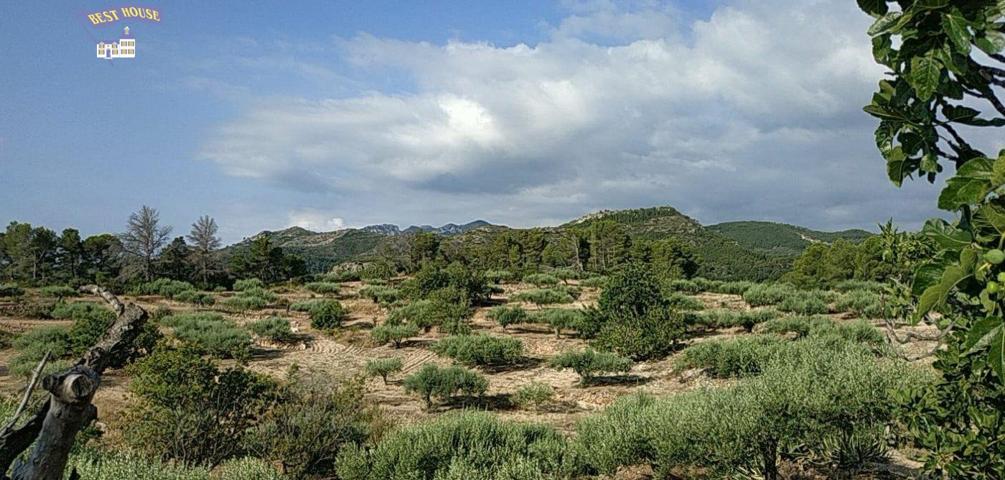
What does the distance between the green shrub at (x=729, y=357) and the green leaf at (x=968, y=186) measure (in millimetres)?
10629

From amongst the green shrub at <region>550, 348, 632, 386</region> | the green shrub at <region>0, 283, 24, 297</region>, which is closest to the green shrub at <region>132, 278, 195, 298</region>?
the green shrub at <region>0, 283, 24, 297</region>

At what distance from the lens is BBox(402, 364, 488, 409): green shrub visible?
1192 cm

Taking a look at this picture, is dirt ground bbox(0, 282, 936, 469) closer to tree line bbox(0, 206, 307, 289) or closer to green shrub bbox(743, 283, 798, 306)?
green shrub bbox(743, 283, 798, 306)

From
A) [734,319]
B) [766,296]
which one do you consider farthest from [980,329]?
[766,296]

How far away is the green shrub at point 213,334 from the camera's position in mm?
16297

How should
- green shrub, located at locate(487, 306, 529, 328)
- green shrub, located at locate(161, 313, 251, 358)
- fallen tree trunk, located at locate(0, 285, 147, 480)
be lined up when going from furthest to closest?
green shrub, located at locate(487, 306, 529, 328)
green shrub, located at locate(161, 313, 251, 358)
fallen tree trunk, located at locate(0, 285, 147, 480)

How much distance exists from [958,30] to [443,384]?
1162 centimetres

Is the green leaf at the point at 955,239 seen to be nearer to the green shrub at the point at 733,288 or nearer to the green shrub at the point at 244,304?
the green shrub at the point at 244,304

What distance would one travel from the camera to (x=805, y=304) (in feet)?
65.8

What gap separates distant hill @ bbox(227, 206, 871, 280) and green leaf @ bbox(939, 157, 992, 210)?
166 ft

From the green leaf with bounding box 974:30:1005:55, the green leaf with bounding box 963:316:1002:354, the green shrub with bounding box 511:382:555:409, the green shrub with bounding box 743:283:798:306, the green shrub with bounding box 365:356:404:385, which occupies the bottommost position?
the green shrub with bounding box 511:382:555:409

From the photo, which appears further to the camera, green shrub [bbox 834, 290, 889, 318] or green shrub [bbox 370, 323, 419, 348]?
green shrub [bbox 370, 323, 419, 348]

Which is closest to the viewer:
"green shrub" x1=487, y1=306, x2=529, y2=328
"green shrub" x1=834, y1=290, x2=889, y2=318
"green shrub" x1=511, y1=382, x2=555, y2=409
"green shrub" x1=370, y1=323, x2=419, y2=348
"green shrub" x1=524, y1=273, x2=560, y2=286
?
"green shrub" x1=511, y1=382, x2=555, y2=409

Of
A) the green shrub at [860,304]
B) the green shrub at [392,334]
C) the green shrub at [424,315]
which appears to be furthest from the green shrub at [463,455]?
the green shrub at [860,304]
